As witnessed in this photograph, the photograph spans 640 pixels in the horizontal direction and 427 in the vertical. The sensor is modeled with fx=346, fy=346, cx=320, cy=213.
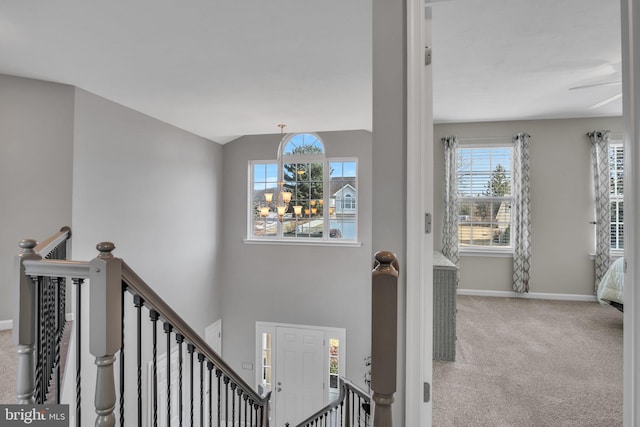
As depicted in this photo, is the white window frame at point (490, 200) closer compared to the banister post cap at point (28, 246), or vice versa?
the banister post cap at point (28, 246)

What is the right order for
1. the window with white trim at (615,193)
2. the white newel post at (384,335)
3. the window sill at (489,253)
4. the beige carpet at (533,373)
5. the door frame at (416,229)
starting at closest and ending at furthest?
the white newel post at (384,335)
the door frame at (416,229)
the beige carpet at (533,373)
the window with white trim at (615,193)
the window sill at (489,253)

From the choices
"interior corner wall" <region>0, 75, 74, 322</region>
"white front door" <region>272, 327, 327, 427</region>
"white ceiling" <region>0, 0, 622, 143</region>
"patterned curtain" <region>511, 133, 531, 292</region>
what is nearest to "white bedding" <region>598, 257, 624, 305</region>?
"patterned curtain" <region>511, 133, 531, 292</region>

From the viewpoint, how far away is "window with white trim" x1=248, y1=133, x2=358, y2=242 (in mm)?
6352

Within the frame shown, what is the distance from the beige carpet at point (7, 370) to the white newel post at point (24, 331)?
3.98 ft

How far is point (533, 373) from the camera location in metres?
2.53

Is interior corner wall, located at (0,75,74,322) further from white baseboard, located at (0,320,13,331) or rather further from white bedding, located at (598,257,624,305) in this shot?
white bedding, located at (598,257,624,305)

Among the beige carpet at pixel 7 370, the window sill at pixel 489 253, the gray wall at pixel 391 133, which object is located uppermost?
the gray wall at pixel 391 133

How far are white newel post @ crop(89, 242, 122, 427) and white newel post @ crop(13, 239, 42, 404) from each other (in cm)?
31

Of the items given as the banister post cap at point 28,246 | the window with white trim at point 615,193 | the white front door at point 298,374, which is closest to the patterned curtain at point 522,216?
the window with white trim at point 615,193

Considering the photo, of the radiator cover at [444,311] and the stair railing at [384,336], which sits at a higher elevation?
the stair railing at [384,336]

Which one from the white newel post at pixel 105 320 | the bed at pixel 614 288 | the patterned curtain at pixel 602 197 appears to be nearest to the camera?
the white newel post at pixel 105 320

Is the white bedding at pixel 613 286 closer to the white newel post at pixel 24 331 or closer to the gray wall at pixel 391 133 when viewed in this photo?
the gray wall at pixel 391 133

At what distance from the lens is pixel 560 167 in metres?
4.96

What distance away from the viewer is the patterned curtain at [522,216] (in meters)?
4.98
